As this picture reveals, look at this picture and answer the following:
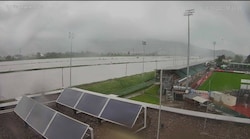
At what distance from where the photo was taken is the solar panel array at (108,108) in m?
1.80

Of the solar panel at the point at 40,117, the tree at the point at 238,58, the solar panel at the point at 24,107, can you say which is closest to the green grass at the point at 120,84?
the solar panel at the point at 24,107

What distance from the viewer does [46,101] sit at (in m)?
2.52

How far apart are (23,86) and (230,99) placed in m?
2.85

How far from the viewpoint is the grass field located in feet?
7.25

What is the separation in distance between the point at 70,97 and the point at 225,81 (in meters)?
2.13

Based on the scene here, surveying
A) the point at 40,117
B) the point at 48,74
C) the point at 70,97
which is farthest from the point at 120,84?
the point at 40,117

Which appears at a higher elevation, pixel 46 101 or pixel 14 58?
pixel 14 58

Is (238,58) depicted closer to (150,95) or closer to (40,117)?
(40,117)

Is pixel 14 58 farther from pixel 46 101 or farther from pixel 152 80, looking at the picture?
pixel 152 80

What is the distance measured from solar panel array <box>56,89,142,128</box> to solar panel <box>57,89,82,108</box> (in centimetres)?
2

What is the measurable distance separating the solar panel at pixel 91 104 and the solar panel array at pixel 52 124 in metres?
0.50

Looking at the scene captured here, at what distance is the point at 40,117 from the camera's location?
163 cm

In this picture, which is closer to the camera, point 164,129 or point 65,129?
point 65,129

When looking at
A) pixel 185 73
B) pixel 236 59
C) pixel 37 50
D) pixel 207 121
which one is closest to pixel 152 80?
pixel 185 73
